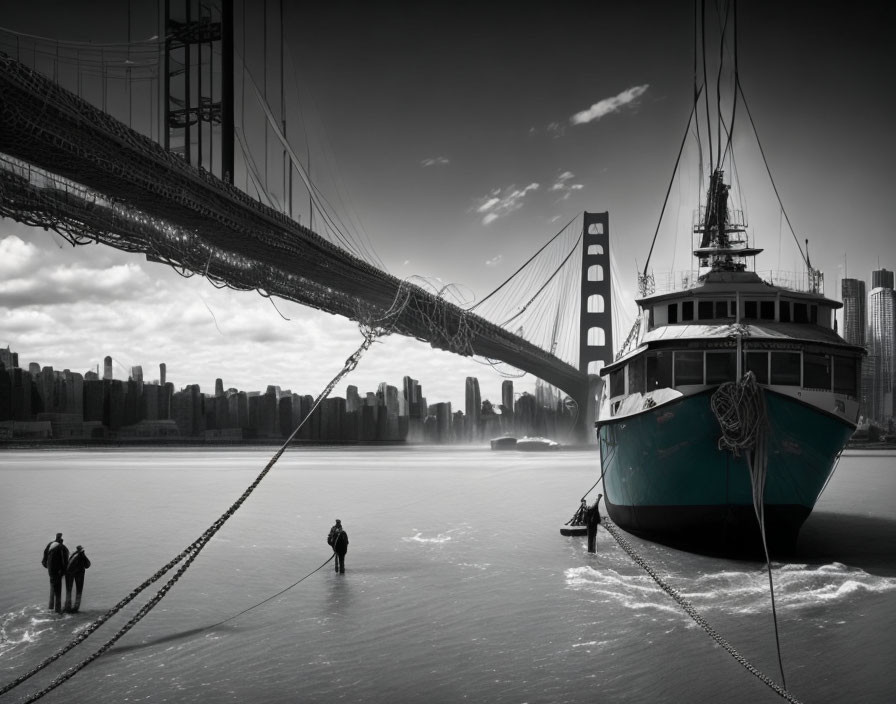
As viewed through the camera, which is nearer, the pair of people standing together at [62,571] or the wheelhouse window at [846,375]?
the pair of people standing together at [62,571]

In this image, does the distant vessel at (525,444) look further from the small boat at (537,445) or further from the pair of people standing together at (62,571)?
the pair of people standing together at (62,571)

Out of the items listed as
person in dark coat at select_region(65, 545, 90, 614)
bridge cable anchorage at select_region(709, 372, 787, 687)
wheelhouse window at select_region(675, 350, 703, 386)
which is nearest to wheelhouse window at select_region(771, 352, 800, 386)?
bridge cable anchorage at select_region(709, 372, 787, 687)

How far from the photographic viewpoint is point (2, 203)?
24797 millimetres

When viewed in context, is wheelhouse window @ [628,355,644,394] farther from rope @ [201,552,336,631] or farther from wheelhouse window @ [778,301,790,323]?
rope @ [201,552,336,631]

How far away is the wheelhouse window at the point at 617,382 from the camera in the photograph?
19.5m

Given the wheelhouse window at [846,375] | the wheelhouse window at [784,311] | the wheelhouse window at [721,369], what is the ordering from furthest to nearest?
the wheelhouse window at [784,311]
the wheelhouse window at [846,375]
the wheelhouse window at [721,369]

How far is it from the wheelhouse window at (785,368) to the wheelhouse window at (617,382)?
4.14 m

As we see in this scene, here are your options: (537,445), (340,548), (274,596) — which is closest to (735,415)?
(340,548)

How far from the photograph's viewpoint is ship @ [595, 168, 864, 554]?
15281 mm

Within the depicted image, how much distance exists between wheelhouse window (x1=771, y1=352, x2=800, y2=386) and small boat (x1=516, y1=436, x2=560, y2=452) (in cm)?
6906

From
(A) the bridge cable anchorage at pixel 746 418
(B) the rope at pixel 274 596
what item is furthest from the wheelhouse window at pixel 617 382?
(B) the rope at pixel 274 596

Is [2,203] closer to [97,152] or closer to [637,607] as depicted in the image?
[97,152]

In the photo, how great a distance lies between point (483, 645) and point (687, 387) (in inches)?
300

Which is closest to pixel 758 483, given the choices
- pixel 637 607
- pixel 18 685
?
pixel 637 607
